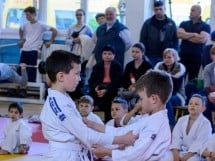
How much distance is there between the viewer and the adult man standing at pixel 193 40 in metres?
8.99

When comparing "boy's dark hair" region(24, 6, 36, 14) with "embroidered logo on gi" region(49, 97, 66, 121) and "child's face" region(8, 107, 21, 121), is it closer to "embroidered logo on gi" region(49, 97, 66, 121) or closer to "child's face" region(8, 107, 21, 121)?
"child's face" region(8, 107, 21, 121)

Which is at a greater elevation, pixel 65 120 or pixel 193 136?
pixel 65 120

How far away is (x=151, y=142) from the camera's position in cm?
342

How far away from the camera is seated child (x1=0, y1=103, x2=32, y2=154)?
7.23 metres

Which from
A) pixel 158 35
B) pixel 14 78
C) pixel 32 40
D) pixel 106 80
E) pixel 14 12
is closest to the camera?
pixel 106 80

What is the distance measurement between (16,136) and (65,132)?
3.69 metres

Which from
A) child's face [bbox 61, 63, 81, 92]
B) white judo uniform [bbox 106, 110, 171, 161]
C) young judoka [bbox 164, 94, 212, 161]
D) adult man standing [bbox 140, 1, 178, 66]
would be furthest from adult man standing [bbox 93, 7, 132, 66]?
white judo uniform [bbox 106, 110, 171, 161]

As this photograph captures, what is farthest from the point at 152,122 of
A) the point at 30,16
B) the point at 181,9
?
the point at 30,16

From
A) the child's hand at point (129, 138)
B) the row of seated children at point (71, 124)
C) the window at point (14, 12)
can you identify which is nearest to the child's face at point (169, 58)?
the row of seated children at point (71, 124)

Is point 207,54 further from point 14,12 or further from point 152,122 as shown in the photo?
point 14,12

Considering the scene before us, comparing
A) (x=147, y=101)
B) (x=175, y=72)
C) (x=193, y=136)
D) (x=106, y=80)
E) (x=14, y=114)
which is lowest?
(x=193, y=136)

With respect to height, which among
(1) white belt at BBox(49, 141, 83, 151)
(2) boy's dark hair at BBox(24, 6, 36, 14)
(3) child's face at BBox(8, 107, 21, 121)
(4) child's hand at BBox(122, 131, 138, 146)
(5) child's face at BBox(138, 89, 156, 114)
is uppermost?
(2) boy's dark hair at BBox(24, 6, 36, 14)

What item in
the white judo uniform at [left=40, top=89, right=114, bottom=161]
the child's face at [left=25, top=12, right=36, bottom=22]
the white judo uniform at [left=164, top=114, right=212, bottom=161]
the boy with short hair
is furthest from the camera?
the child's face at [left=25, top=12, right=36, bottom=22]

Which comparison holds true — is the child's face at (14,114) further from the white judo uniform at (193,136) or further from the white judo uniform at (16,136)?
the white judo uniform at (193,136)
